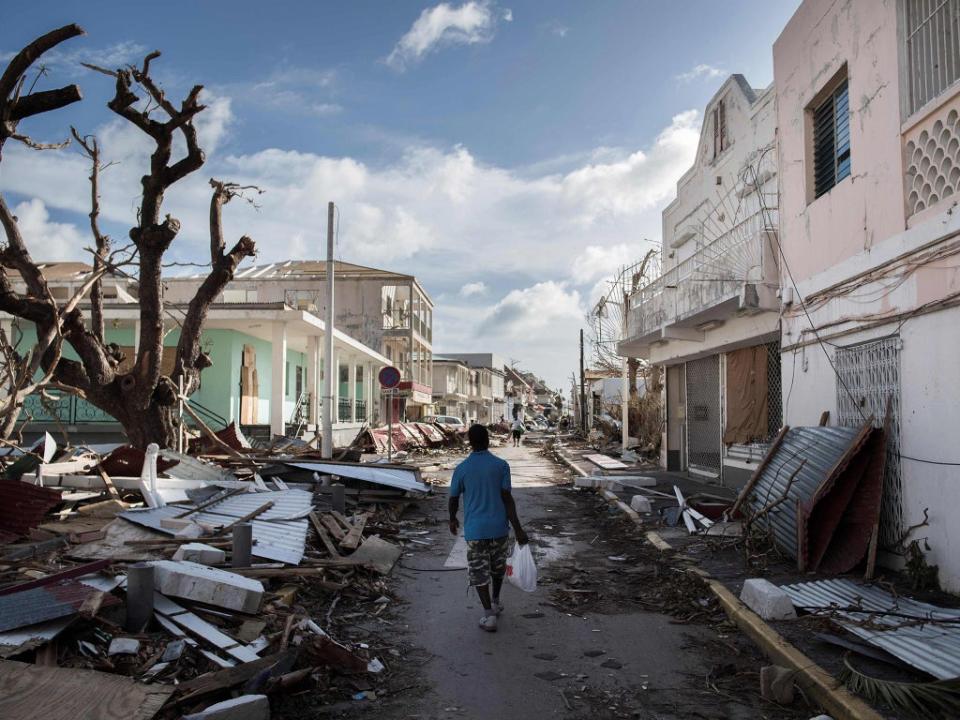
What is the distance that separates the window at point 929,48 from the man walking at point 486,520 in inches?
211

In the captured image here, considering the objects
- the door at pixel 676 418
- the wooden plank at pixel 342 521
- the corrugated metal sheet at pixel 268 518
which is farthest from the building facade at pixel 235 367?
the wooden plank at pixel 342 521

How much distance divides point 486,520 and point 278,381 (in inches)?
655

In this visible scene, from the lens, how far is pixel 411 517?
1246 centimetres

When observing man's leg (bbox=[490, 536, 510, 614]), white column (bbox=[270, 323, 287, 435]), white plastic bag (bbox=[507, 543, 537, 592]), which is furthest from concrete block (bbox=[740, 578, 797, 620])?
white column (bbox=[270, 323, 287, 435])

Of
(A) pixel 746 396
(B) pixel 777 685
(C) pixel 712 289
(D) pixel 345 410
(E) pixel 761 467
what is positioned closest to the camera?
(B) pixel 777 685

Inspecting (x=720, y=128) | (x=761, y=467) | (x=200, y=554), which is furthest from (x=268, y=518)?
(x=720, y=128)

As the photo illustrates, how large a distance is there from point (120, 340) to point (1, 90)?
51.9 feet

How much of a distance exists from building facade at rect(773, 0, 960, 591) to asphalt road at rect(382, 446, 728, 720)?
2.87 meters

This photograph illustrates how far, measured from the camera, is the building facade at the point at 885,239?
6.46 meters

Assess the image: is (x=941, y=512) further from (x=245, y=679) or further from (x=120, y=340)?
(x=120, y=340)

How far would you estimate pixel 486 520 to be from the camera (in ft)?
20.2

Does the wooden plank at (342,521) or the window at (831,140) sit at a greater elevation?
the window at (831,140)

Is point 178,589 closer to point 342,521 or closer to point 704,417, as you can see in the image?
point 342,521

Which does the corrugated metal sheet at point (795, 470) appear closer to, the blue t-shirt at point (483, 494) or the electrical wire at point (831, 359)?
the electrical wire at point (831, 359)
